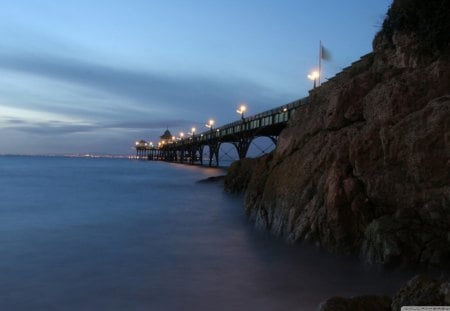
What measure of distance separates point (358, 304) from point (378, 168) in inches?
187

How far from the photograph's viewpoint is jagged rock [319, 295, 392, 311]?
3953mm

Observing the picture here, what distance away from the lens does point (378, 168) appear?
27.3 feet

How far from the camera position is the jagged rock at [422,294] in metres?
3.52

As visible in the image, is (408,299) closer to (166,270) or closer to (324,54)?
(166,270)

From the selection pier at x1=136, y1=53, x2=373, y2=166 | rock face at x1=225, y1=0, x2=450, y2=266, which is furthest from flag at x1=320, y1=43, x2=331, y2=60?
rock face at x1=225, y1=0, x2=450, y2=266

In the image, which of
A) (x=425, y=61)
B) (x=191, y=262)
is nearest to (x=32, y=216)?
(x=191, y=262)

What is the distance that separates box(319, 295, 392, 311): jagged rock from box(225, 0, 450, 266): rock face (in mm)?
3297

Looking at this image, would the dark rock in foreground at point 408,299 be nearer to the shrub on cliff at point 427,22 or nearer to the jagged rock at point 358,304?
the jagged rock at point 358,304

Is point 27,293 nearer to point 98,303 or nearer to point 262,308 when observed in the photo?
point 98,303

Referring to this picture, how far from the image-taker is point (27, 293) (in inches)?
289

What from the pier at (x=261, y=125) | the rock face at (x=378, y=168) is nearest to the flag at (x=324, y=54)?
the pier at (x=261, y=125)

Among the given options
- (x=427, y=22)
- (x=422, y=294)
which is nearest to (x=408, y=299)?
(x=422, y=294)

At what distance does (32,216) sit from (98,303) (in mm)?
11496

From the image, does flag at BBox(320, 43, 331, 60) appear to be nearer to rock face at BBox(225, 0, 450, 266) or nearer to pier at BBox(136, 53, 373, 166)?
pier at BBox(136, 53, 373, 166)
